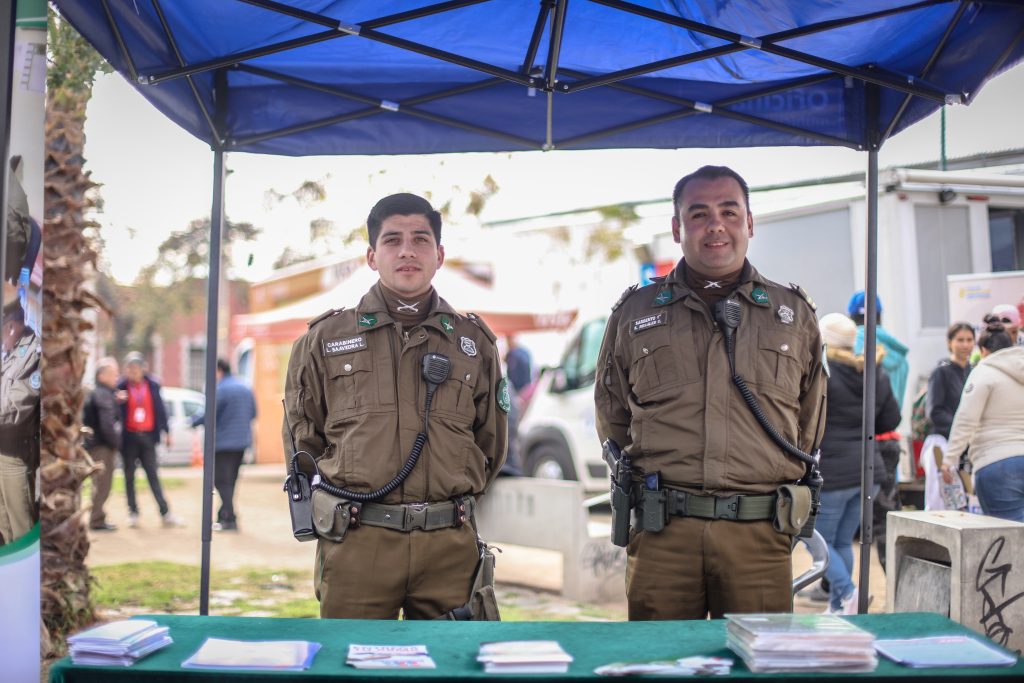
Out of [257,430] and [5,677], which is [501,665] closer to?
[5,677]

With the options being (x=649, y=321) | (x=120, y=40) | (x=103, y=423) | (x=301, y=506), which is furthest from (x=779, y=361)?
(x=103, y=423)

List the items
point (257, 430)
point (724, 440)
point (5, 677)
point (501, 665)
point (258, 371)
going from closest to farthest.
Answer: point (501, 665), point (5, 677), point (724, 440), point (258, 371), point (257, 430)

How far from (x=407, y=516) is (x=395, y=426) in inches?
11.9

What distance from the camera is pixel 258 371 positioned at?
18.3 m

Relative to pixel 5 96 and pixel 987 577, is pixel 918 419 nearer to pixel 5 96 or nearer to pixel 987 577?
pixel 987 577

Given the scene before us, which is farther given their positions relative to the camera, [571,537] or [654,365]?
[571,537]

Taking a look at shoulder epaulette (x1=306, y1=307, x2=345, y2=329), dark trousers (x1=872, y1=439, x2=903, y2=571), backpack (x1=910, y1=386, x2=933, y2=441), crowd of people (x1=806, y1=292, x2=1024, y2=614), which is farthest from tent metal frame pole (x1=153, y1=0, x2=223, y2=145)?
backpack (x1=910, y1=386, x2=933, y2=441)

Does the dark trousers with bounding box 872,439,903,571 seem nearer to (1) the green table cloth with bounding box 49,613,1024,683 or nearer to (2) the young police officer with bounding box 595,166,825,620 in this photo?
(2) the young police officer with bounding box 595,166,825,620

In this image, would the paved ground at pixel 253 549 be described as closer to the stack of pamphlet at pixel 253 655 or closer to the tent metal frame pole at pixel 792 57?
the tent metal frame pole at pixel 792 57

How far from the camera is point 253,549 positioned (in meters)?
9.67

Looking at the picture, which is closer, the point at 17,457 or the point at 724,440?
the point at 17,457

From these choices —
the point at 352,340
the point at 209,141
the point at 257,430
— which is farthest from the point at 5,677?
the point at 257,430

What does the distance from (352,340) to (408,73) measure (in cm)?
148

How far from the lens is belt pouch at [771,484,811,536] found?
126 inches
